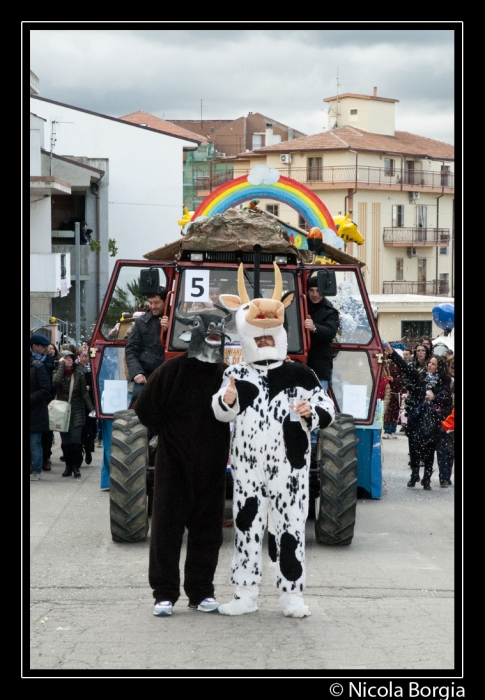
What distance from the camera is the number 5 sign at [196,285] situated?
9.12 metres

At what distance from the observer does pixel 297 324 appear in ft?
29.7

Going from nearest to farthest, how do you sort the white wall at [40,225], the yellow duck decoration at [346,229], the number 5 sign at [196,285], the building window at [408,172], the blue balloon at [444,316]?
the number 5 sign at [196,285] → the yellow duck decoration at [346,229] → the blue balloon at [444,316] → the white wall at [40,225] → the building window at [408,172]

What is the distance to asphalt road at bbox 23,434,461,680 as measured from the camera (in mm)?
5602

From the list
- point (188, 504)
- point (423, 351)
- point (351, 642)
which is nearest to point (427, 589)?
point (351, 642)

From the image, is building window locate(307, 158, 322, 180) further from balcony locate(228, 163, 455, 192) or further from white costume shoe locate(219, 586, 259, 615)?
white costume shoe locate(219, 586, 259, 615)

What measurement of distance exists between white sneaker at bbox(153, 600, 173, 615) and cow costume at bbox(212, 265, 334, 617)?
32 cm

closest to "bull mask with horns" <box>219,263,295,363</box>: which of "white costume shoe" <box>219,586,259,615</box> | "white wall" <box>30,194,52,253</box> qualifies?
"white costume shoe" <box>219,586,259,615</box>

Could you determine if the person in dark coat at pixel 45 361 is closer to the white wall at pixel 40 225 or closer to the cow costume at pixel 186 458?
the cow costume at pixel 186 458

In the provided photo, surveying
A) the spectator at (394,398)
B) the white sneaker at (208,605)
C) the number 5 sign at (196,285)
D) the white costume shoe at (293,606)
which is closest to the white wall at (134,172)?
the spectator at (394,398)

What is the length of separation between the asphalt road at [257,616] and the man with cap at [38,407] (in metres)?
2.83

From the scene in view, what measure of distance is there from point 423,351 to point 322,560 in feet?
21.4

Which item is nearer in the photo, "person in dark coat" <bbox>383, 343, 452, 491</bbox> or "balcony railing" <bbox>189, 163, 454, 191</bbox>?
"person in dark coat" <bbox>383, 343, 452, 491</bbox>
